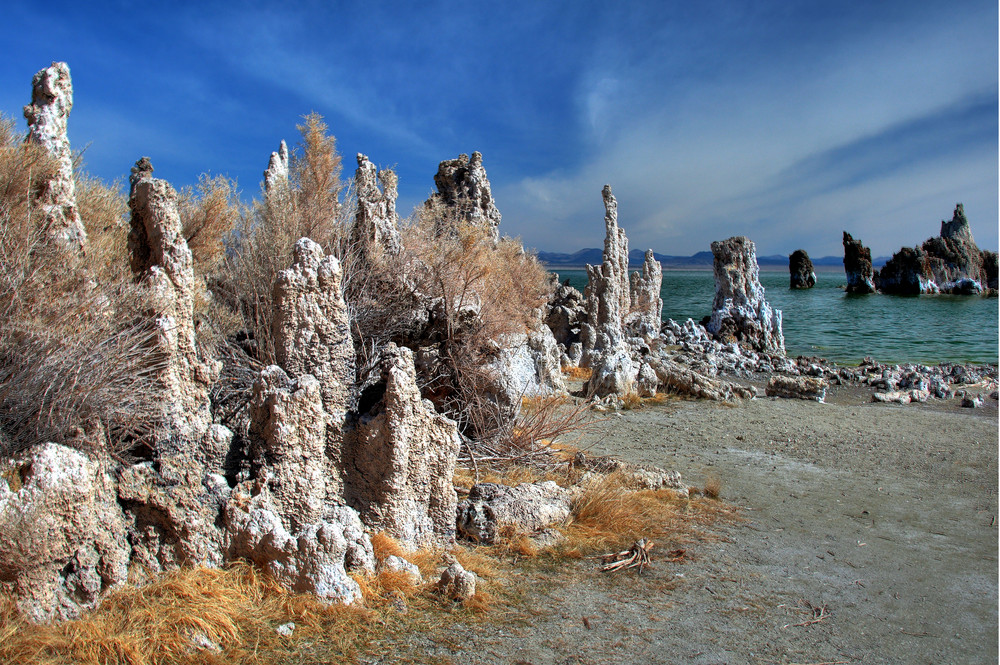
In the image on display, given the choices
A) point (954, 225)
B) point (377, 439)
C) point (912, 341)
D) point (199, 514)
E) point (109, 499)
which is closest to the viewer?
point (109, 499)

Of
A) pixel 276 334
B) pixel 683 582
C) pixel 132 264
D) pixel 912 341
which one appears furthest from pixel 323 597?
pixel 912 341

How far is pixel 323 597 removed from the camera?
307 centimetres

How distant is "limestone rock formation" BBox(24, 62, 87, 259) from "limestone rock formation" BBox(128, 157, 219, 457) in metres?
0.97

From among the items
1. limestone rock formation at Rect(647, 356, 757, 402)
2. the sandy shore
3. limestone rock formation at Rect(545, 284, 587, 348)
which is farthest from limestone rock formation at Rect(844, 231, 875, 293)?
the sandy shore

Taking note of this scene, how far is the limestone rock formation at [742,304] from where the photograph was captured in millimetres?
21406

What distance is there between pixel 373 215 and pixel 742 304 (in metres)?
17.7

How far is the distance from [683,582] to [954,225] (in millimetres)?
81342

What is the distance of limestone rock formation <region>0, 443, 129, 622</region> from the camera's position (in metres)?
2.60

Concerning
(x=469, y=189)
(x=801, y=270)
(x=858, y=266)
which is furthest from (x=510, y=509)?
(x=801, y=270)

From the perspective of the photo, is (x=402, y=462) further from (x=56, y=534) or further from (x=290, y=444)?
(x=56, y=534)

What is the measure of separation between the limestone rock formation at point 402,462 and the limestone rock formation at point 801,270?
92518 mm

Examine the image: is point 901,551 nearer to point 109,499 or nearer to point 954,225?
point 109,499

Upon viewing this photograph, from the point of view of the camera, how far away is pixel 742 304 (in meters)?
22.2

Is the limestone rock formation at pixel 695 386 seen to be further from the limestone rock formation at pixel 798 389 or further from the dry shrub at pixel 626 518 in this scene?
the dry shrub at pixel 626 518
